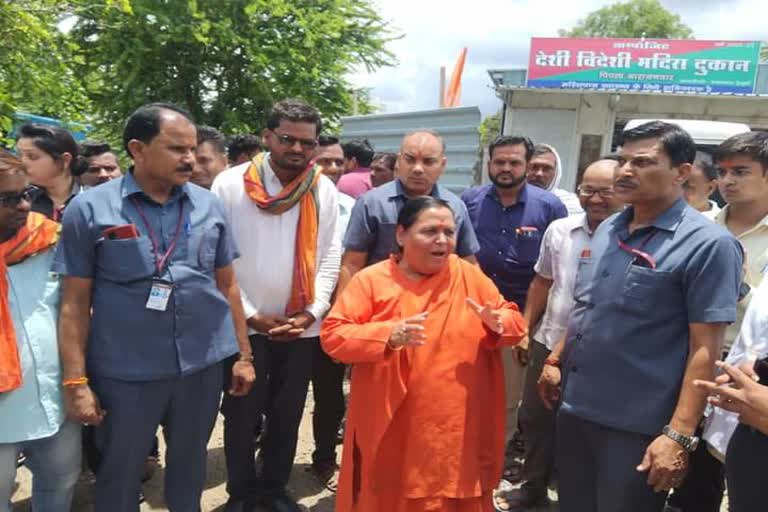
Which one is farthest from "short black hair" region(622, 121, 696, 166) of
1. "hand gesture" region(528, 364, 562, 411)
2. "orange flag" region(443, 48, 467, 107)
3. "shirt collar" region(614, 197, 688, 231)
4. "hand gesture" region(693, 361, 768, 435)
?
"orange flag" region(443, 48, 467, 107)

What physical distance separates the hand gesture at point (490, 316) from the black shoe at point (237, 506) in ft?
5.47

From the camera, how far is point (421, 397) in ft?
7.32

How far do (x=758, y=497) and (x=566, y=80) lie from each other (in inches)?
418

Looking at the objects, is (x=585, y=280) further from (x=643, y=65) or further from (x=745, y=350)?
(x=643, y=65)

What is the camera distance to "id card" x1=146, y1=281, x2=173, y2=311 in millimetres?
2146

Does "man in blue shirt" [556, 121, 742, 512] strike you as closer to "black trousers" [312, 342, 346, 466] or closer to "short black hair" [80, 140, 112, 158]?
"black trousers" [312, 342, 346, 466]

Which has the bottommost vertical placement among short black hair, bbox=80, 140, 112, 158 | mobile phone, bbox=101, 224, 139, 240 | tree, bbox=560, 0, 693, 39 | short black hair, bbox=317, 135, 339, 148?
mobile phone, bbox=101, 224, 139, 240

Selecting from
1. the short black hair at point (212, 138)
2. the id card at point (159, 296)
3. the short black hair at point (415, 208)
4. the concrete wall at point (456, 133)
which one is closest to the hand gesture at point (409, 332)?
the short black hair at point (415, 208)

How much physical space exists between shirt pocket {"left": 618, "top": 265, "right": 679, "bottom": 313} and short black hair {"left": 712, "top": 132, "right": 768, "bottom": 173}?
933mm

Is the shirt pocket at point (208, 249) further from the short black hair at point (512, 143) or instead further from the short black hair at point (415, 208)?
the short black hair at point (512, 143)

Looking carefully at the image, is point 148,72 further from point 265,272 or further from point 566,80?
point 265,272

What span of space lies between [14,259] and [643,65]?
38.0ft

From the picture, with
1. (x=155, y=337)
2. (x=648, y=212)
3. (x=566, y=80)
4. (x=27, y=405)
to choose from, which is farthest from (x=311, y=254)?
(x=566, y=80)

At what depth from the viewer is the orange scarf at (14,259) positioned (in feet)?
6.39
